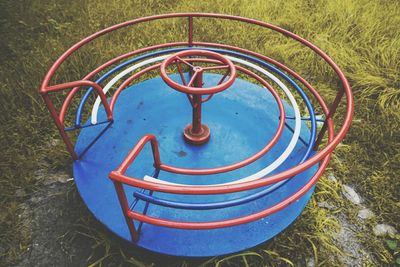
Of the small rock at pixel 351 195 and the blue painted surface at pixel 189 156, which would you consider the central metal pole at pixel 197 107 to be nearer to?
the blue painted surface at pixel 189 156

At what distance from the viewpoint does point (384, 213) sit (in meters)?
2.78

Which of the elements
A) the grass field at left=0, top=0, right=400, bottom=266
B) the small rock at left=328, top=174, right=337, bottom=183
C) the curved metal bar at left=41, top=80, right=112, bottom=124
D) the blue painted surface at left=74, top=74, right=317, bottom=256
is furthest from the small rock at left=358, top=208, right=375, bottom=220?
the curved metal bar at left=41, top=80, right=112, bottom=124

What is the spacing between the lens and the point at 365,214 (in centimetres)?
280

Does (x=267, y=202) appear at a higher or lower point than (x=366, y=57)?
lower

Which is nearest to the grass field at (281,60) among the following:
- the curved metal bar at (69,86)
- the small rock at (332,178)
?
the small rock at (332,178)

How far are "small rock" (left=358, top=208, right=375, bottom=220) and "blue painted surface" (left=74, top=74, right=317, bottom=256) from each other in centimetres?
67

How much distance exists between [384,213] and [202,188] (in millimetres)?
2081

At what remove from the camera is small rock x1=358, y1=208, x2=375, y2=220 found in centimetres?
278

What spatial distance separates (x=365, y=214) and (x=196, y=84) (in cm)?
191

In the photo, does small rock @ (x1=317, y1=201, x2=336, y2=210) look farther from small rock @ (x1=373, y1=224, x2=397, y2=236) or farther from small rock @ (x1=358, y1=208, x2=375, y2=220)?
small rock @ (x1=373, y1=224, x2=397, y2=236)

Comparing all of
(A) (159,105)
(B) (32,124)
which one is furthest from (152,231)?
(B) (32,124)

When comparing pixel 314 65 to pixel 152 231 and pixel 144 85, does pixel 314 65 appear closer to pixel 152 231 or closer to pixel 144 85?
pixel 144 85

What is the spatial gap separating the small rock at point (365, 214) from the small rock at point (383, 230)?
0.32 ft

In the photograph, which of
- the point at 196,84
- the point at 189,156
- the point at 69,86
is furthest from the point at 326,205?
the point at 69,86
